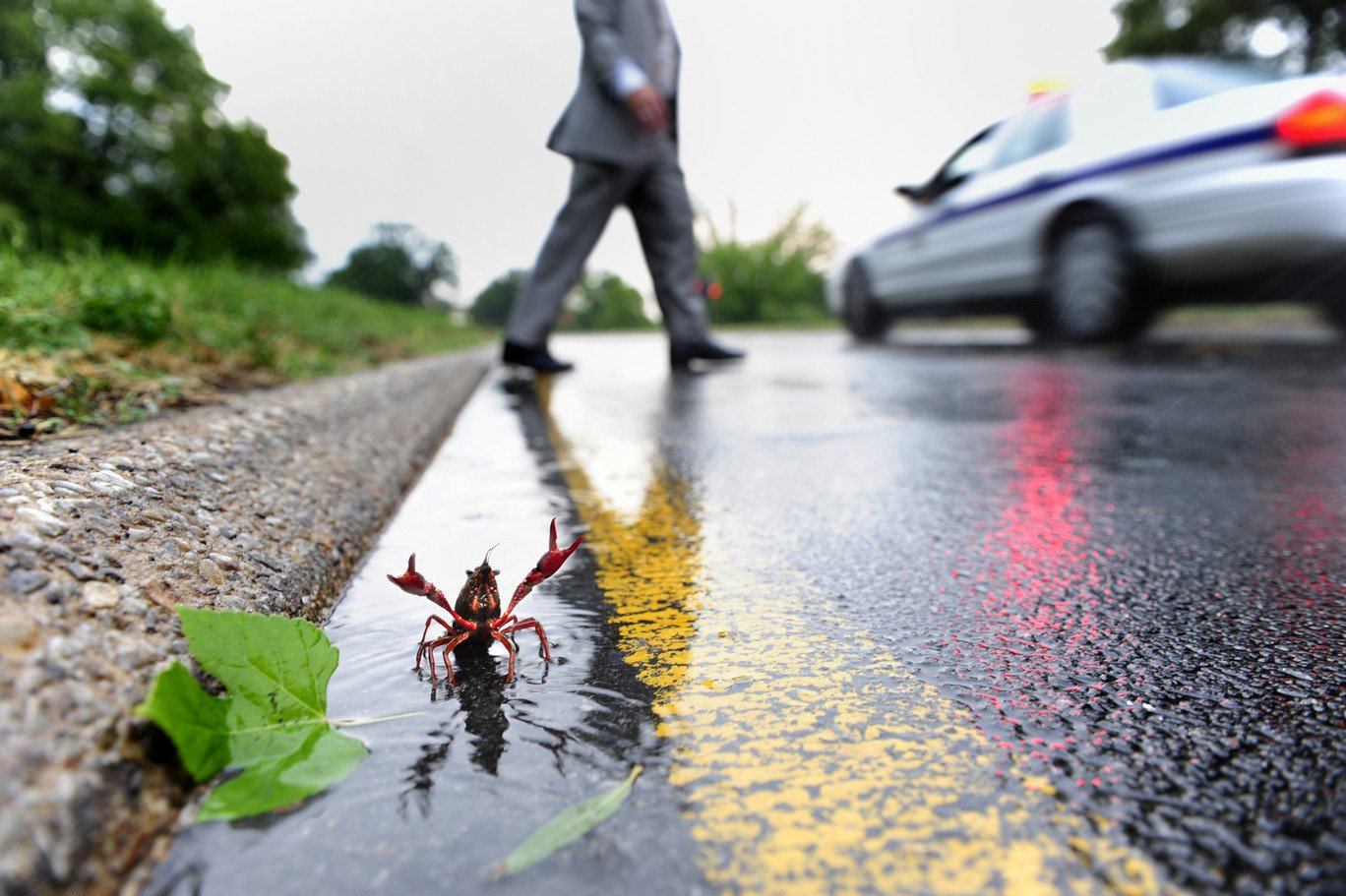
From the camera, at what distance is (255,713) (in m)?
1.10

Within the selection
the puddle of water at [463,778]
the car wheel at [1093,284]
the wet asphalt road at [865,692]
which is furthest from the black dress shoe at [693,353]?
the puddle of water at [463,778]

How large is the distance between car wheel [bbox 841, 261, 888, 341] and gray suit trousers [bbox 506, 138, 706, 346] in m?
4.22

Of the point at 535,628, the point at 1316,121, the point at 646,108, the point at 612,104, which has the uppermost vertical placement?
the point at 612,104

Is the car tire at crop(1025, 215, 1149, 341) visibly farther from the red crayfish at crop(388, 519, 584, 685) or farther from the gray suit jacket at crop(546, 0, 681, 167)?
the red crayfish at crop(388, 519, 584, 685)

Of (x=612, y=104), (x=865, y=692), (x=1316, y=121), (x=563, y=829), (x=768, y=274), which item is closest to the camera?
(x=563, y=829)

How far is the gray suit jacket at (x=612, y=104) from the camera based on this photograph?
5.55 metres

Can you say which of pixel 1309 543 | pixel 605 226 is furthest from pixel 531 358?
pixel 1309 543

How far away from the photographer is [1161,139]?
6.13 meters

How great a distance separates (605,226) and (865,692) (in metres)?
5.11

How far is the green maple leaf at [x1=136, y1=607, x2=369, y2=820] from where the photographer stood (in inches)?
38.4

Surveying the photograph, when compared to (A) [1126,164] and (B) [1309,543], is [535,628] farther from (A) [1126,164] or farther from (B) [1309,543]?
(A) [1126,164]

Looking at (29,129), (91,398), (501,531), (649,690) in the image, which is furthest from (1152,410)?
(29,129)

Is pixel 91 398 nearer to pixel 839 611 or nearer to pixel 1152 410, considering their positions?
pixel 839 611

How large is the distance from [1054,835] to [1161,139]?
6.32 meters
